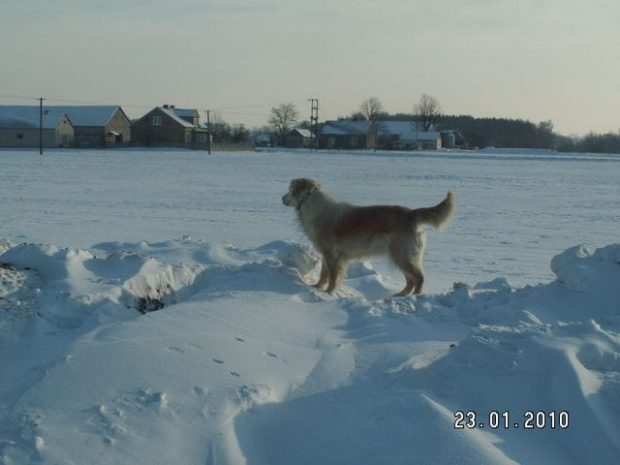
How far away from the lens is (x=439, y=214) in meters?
8.00

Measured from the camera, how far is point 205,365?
467 cm

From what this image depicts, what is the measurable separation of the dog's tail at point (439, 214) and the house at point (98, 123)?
262 ft

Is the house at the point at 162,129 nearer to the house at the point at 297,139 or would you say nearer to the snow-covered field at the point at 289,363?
the house at the point at 297,139

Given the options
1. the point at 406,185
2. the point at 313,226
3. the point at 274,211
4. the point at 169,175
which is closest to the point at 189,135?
the point at 169,175

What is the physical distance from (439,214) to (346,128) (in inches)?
4310

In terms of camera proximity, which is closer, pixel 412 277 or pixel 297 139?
pixel 412 277

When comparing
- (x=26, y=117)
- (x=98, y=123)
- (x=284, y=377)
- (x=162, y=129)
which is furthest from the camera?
(x=162, y=129)

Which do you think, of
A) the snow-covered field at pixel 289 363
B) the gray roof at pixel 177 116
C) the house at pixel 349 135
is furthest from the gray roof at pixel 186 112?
the snow-covered field at pixel 289 363

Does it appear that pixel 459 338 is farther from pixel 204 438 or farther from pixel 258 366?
pixel 204 438

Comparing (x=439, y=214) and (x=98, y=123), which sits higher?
Answer: (x=98, y=123)

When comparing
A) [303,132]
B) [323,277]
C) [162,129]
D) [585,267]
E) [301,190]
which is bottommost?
[323,277]

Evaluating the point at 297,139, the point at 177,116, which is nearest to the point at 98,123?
the point at 177,116

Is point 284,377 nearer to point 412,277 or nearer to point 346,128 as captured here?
point 412,277

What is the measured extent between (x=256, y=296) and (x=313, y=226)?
89.3 inches
